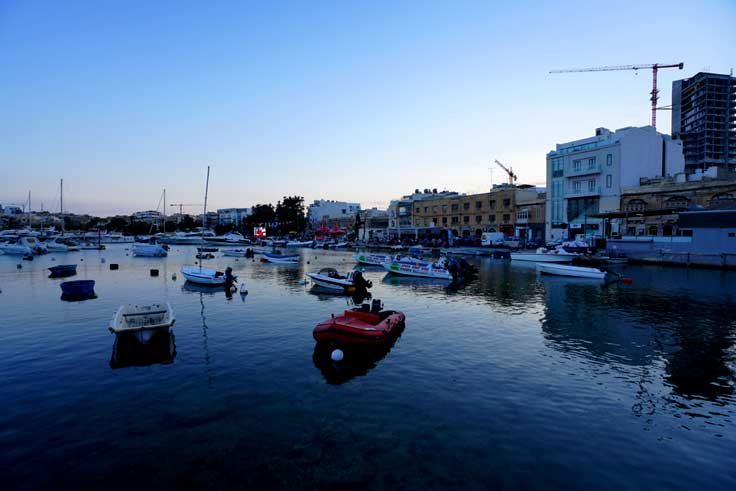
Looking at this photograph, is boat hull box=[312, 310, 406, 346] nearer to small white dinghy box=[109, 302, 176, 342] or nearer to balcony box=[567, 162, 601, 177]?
small white dinghy box=[109, 302, 176, 342]

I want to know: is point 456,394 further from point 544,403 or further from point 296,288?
point 296,288

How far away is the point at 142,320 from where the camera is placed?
1872cm

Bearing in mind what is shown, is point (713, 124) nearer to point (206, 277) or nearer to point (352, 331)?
point (206, 277)

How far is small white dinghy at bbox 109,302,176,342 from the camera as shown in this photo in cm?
1752

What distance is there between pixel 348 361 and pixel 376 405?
14.1ft

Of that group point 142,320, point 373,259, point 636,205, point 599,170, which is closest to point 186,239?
point 373,259

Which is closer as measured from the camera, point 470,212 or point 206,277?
point 206,277

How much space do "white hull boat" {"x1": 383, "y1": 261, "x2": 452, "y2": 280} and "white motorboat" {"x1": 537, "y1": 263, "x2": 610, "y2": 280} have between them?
14.1 metres

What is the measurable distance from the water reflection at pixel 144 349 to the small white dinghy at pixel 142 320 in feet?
1.07

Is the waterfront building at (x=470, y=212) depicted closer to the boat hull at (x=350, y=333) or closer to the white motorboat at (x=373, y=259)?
the white motorboat at (x=373, y=259)

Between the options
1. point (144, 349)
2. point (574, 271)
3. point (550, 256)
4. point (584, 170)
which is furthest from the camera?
point (584, 170)

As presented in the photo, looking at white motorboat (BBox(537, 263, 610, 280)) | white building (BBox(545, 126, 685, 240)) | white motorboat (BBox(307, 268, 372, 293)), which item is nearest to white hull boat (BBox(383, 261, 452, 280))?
white motorboat (BBox(307, 268, 372, 293))

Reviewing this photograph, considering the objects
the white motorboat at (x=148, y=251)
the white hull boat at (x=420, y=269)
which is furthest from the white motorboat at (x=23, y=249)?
the white hull boat at (x=420, y=269)

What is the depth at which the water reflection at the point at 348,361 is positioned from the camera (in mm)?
15334
